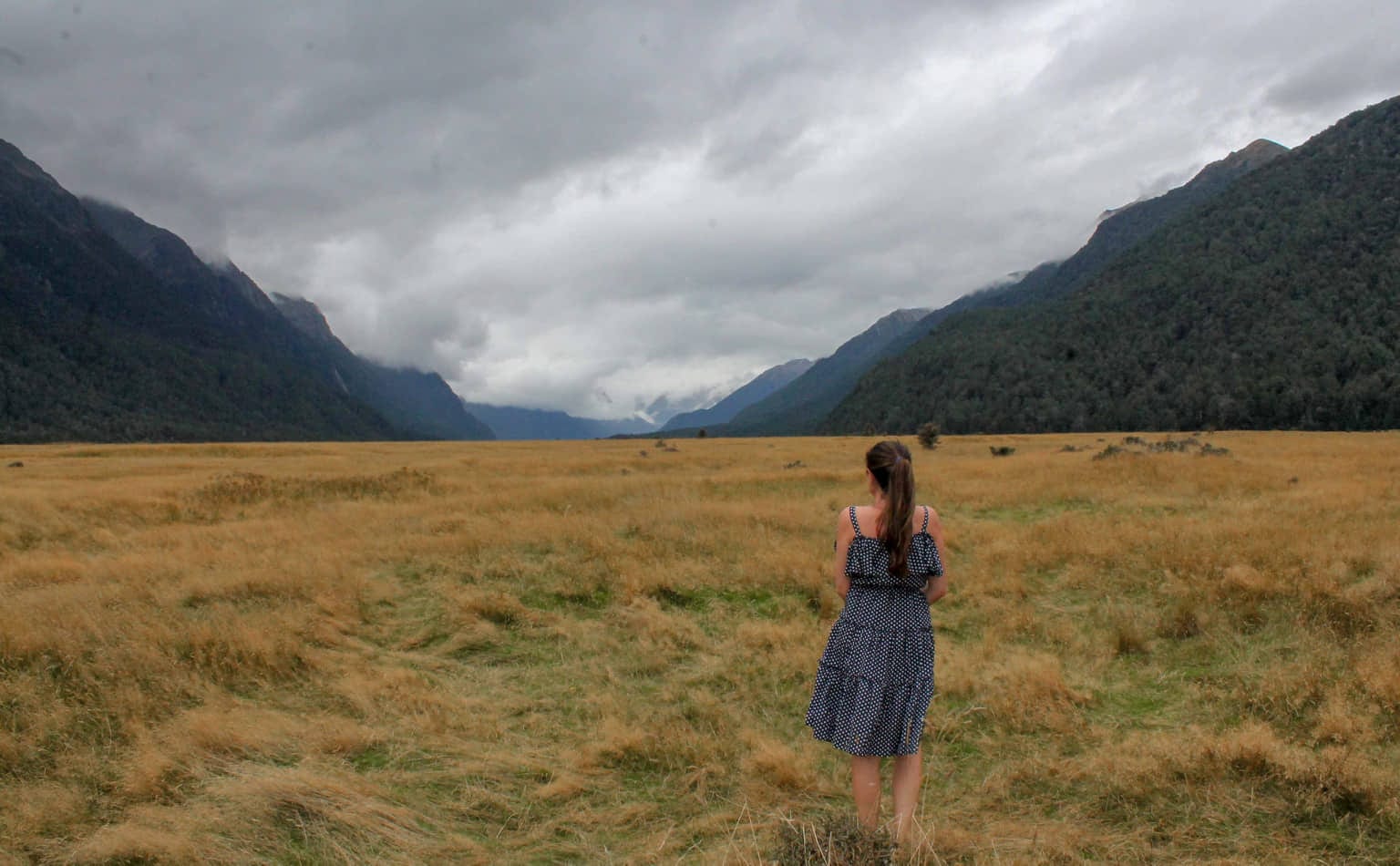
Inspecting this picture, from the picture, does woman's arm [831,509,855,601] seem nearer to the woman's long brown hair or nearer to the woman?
the woman

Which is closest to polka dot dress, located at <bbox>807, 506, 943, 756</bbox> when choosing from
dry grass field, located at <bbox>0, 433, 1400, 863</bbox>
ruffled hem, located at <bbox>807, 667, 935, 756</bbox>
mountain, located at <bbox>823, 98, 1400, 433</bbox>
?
ruffled hem, located at <bbox>807, 667, 935, 756</bbox>

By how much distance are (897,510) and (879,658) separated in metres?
1.03

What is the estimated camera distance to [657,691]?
738 centimetres

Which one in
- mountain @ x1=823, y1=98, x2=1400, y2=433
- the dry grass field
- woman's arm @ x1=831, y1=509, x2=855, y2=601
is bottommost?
the dry grass field

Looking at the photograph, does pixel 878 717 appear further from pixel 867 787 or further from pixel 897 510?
pixel 897 510

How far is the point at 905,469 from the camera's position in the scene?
4508 mm

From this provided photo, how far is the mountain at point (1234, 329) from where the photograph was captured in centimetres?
9088

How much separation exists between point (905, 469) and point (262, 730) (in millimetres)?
5852

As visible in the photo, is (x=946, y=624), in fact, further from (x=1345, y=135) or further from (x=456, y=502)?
(x=1345, y=135)

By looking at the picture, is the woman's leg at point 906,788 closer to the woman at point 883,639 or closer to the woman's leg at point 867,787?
the woman at point 883,639

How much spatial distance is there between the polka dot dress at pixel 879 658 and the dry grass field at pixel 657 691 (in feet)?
1.90

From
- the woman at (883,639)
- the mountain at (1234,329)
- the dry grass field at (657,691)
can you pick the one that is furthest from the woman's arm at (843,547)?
the mountain at (1234,329)

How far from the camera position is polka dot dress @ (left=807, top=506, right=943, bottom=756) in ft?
14.9

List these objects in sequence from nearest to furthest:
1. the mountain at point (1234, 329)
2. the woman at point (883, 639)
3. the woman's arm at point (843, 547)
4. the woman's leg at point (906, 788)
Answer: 1. the woman's leg at point (906, 788)
2. the woman at point (883, 639)
3. the woman's arm at point (843, 547)
4. the mountain at point (1234, 329)
